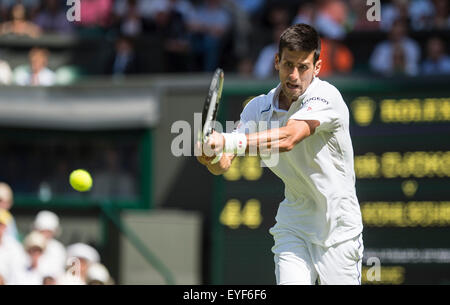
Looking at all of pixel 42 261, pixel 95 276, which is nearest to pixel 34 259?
pixel 42 261

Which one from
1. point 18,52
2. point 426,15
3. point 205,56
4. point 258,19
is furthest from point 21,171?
point 426,15

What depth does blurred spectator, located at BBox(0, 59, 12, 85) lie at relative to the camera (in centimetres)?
1354

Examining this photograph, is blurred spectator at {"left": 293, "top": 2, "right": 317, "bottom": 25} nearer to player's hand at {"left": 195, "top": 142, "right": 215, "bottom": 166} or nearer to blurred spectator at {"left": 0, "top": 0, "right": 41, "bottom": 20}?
blurred spectator at {"left": 0, "top": 0, "right": 41, "bottom": 20}

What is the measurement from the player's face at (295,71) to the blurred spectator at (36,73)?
789cm

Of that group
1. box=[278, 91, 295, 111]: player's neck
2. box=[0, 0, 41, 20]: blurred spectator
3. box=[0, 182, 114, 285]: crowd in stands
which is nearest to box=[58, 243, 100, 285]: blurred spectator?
box=[0, 182, 114, 285]: crowd in stands

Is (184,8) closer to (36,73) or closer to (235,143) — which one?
(36,73)

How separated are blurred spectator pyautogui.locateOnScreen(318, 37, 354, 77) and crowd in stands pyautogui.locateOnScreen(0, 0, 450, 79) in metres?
0.01

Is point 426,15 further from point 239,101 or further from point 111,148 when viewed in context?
point 111,148

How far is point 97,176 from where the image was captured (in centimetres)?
1293

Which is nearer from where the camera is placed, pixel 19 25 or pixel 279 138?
pixel 279 138

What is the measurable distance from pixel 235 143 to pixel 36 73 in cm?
845

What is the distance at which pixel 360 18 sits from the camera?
13305 millimetres

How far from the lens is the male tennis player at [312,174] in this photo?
5953 millimetres
